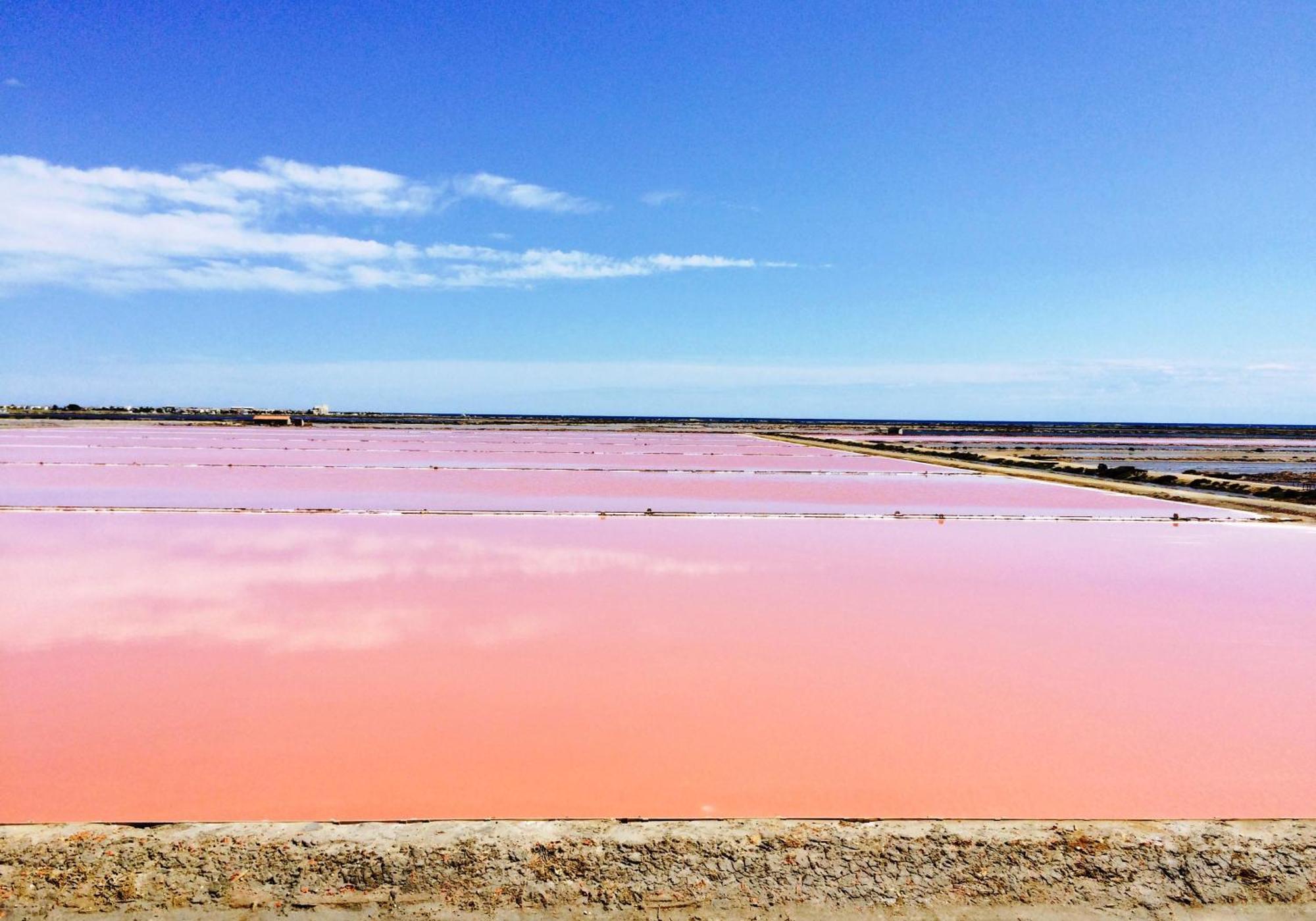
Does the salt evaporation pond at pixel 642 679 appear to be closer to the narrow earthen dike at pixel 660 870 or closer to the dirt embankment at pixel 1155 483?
the narrow earthen dike at pixel 660 870

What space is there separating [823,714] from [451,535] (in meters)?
8.13

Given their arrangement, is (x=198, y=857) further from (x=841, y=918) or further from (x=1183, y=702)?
(x=1183, y=702)

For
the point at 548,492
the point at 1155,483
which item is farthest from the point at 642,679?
the point at 1155,483

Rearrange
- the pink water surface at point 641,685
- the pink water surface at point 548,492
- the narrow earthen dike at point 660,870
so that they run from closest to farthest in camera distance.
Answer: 1. the narrow earthen dike at point 660,870
2. the pink water surface at point 641,685
3. the pink water surface at point 548,492

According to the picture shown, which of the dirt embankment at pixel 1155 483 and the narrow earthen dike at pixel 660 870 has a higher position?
the dirt embankment at pixel 1155 483

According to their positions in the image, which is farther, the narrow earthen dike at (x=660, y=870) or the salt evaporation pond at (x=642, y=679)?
the salt evaporation pond at (x=642, y=679)

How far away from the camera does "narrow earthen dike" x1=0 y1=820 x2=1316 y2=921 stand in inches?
118

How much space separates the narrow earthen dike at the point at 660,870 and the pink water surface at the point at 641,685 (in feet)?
1.38

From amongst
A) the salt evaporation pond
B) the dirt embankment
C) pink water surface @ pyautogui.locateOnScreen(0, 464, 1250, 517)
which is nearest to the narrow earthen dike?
the salt evaporation pond

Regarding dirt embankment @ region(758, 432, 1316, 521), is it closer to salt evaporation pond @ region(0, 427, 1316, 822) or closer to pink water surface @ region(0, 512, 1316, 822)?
salt evaporation pond @ region(0, 427, 1316, 822)

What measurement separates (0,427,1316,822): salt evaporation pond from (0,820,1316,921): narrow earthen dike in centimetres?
42

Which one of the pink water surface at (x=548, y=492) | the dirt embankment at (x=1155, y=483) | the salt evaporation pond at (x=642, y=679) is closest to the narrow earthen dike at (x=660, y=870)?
the salt evaporation pond at (x=642, y=679)

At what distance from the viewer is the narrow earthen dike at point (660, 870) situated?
3000mm

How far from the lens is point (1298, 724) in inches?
199
